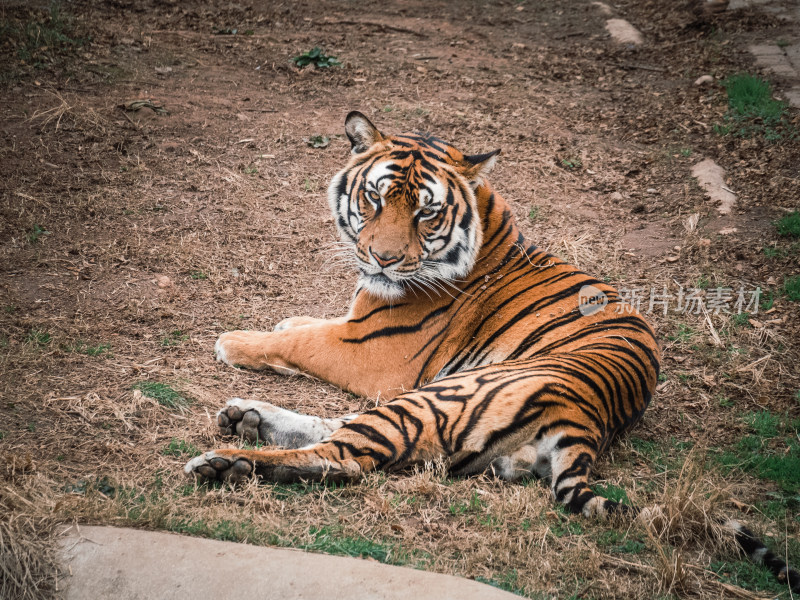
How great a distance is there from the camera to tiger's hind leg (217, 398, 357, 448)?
3.39m

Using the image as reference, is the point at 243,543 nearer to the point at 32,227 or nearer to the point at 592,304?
the point at 592,304

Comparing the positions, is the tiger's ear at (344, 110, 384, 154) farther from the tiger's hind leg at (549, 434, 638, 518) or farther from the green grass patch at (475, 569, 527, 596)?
the green grass patch at (475, 569, 527, 596)

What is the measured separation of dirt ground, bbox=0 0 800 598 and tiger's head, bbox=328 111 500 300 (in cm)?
77

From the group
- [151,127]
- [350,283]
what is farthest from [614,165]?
[151,127]

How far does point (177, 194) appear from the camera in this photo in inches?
229

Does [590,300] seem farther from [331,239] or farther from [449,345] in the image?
[331,239]

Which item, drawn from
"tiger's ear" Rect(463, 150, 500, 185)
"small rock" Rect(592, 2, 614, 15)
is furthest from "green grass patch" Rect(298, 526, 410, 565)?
"small rock" Rect(592, 2, 614, 15)

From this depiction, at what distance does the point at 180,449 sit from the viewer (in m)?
3.27

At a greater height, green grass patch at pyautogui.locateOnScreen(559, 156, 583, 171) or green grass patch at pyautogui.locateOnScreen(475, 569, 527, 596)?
green grass patch at pyautogui.locateOnScreen(559, 156, 583, 171)

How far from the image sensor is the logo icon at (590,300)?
3.88 m

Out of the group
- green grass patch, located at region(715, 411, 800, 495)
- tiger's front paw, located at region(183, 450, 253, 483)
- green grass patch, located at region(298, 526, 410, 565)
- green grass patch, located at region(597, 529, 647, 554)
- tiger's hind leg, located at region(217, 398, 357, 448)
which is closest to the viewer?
green grass patch, located at region(298, 526, 410, 565)

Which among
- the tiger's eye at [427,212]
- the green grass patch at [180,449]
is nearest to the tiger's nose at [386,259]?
the tiger's eye at [427,212]

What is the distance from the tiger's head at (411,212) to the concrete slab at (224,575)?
177 cm

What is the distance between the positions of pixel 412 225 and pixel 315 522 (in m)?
1.69
